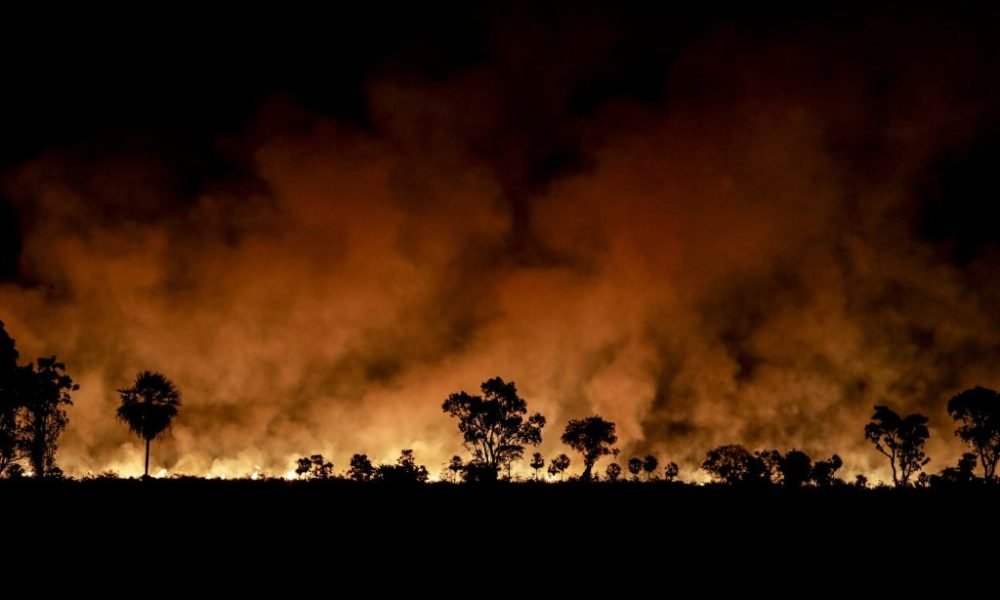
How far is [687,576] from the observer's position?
10477 millimetres

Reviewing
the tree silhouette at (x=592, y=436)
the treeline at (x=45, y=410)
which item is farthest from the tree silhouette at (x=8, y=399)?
the tree silhouette at (x=592, y=436)

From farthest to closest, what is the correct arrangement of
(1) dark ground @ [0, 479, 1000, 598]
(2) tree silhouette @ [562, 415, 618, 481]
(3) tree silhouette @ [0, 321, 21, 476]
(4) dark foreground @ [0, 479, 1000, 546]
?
1. (2) tree silhouette @ [562, 415, 618, 481]
2. (3) tree silhouette @ [0, 321, 21, 476]
3. (4) dark foreground @ [0, 479, 1000, 546]
4. (1) dark ground @ [0, 479, 1000, 598]

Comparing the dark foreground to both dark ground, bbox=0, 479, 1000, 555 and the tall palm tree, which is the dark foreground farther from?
the tall palm tree

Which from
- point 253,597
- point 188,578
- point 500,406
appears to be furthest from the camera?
point 500,406

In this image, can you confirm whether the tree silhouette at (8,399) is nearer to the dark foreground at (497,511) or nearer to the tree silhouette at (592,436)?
the dark foreground at (497,511)

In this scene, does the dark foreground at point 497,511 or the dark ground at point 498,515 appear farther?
the dark foreground at point 497,511

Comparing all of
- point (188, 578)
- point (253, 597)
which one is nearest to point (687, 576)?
point (253, 597)

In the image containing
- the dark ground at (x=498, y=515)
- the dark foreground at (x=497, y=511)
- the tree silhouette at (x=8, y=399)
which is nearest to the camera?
the dark ground at (x=498, y=515)

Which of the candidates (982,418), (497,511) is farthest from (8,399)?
(982,418)

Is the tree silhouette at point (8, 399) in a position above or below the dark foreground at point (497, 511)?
above

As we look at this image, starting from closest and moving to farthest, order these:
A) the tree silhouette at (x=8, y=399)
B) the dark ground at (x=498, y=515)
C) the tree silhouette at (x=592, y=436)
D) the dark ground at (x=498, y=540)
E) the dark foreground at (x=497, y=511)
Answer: the dark ground at (x=498, y=540) → the dark ground at (x=498, y=515) → the dark foreground at (x=497, y=511) → the tree silhouette at (x=8, y=399) → the tree silhouette at (x=592, y=436)

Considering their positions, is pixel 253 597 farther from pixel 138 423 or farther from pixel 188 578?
pixel 138 423

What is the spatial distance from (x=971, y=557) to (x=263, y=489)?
16.9m

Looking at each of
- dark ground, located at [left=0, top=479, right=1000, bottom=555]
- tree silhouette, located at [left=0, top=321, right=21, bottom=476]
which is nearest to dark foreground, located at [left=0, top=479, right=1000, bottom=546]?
dark ground, located at [left=0, top=479, right=1000, bottom=555]
